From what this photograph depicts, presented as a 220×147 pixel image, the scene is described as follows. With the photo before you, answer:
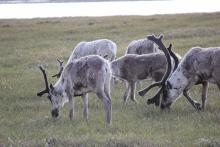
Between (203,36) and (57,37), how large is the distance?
9.97 meters

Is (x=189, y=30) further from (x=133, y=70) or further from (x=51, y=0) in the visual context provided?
(x=51, y=0)

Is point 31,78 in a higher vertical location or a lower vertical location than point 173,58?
lower

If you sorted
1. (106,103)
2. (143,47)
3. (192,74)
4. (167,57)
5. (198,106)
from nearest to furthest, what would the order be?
(106,103) → (167,57) → (192,74) → (198,106) → (143,47)

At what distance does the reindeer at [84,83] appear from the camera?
Answer: 12.0 metres

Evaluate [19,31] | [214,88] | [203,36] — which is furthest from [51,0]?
[214,88]

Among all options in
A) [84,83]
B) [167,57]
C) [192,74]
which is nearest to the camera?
[84,83]

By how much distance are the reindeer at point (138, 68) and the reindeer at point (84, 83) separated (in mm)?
2572

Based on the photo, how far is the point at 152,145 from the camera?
972 cm

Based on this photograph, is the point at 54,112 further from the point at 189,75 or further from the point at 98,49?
the point at 98,49

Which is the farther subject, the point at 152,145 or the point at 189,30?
the point at 189,30

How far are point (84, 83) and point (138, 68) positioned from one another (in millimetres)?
3129

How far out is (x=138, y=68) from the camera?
597 inches

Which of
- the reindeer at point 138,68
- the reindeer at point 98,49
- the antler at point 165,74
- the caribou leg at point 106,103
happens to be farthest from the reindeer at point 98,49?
the caribou leg at point 106,103

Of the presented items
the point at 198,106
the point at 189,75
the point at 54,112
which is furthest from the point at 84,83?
the point at 198,106
